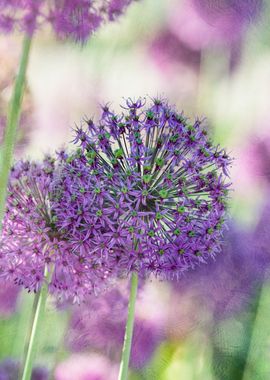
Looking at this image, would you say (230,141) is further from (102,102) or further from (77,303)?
(77,303)

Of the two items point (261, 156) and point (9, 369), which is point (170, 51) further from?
point (9, 369)

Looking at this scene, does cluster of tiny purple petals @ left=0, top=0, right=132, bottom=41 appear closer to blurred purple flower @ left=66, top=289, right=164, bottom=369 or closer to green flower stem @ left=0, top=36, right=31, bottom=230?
green flower stem @ left=0, top=36, right=31, bottom=230

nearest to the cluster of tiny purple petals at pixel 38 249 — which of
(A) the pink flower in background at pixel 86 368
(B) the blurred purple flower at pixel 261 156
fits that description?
(A) the pink flower in background at pixel 86 368

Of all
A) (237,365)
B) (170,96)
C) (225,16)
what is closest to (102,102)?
(170,96)

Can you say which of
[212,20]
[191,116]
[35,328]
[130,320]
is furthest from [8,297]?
[212,20]

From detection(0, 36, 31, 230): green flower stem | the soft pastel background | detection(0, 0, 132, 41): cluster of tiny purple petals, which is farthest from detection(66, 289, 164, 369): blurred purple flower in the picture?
detection(0, 0, 132, 41): cluster of tiny purple petals

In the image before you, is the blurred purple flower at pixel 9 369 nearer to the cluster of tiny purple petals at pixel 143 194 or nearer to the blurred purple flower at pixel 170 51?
the cluster of tiny purple petals at pixel 143 194

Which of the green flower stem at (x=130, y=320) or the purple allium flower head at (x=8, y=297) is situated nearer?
the green flower stem at (x=130, y=320)
